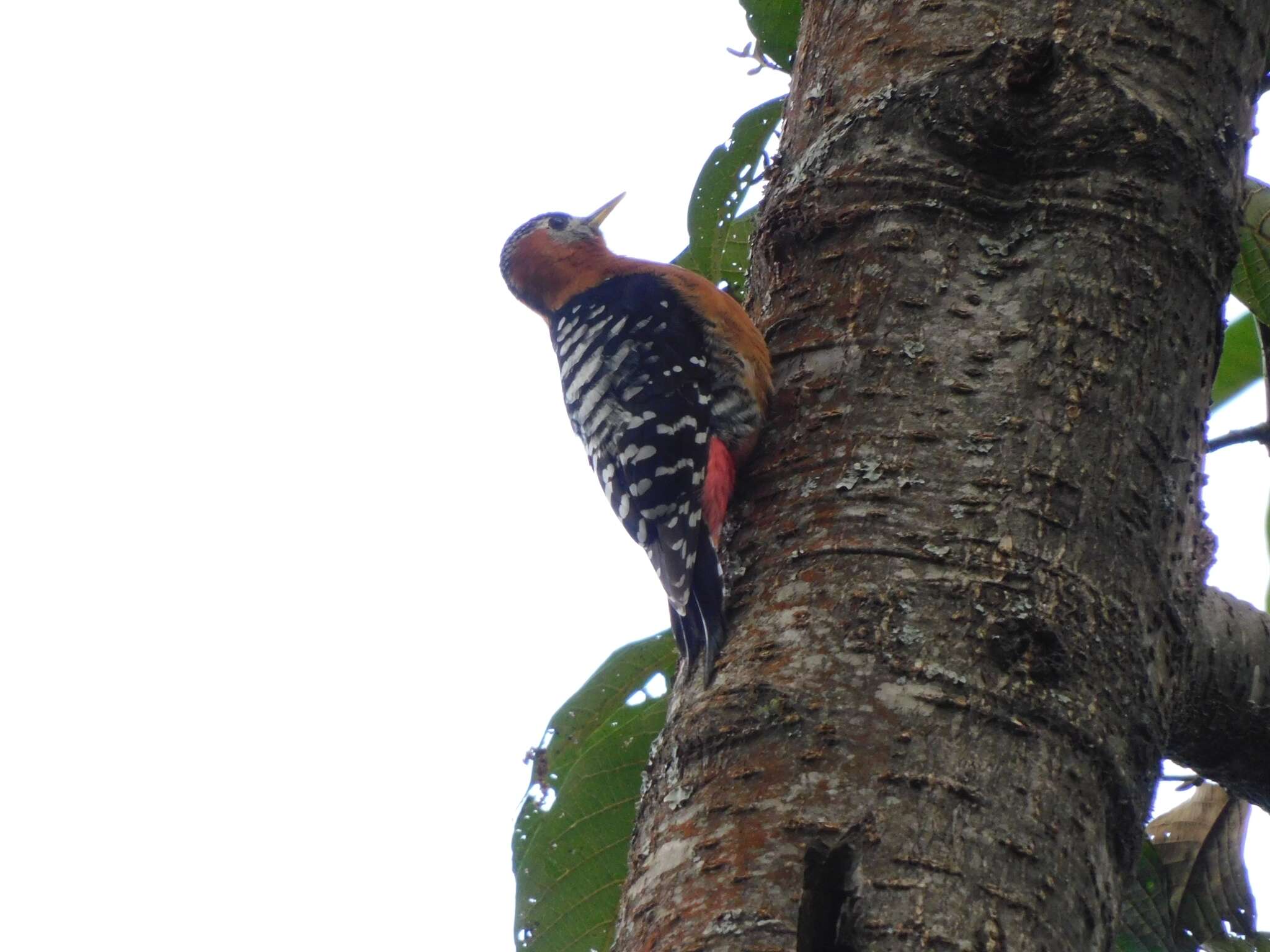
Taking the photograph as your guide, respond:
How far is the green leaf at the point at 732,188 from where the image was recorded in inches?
145

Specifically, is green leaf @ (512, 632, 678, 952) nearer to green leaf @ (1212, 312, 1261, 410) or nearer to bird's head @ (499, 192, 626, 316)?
green leaf @ (1212, 312, 1261, 410)

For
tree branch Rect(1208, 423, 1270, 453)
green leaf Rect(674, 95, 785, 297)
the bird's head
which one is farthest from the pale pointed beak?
tree branch Rect(1208, 423, 1270, 453)

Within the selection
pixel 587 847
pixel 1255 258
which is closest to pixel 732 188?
pixel 1255 258

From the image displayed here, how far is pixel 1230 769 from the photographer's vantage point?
264 centimetres

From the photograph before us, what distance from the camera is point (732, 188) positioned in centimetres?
369

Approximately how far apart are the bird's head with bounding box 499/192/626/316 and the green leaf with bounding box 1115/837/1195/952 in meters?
2.75

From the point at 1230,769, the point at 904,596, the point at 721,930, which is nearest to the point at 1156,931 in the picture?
the point at 1230,769

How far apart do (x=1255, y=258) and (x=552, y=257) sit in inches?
105

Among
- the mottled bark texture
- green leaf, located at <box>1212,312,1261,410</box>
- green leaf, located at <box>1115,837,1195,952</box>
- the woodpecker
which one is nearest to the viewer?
the mottled bark texture

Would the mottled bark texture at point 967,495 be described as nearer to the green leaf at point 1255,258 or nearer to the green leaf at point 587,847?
the green leaf at point 1255,258

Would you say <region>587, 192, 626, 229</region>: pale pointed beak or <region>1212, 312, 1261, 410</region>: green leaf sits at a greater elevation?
<region>587, 192, 626, 229</region>: pale pointed beak

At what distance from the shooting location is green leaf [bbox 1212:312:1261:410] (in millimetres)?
3336

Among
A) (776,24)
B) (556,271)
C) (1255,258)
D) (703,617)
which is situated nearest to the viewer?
(703,617)

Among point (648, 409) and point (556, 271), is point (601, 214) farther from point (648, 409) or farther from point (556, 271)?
point (648, 409)
